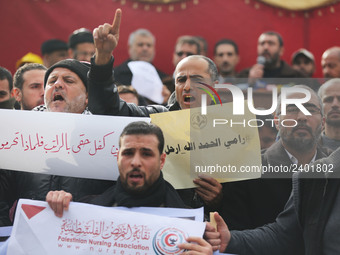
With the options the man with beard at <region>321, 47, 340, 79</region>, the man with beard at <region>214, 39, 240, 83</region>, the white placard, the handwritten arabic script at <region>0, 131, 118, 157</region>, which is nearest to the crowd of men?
the handwritten arabic script at <region>0, 131, 118, 157</region>

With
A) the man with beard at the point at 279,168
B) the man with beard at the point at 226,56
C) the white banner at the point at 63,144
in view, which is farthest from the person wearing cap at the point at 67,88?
the man with beard at the point at 226,56

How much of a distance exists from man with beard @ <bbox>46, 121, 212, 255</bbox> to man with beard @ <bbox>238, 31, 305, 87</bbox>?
3389 mm

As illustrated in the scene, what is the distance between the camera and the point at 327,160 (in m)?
3.90

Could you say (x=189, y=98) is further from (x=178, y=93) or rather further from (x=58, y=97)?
(x=58, y=97)

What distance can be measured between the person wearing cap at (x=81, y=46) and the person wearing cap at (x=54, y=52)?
0.50 meters

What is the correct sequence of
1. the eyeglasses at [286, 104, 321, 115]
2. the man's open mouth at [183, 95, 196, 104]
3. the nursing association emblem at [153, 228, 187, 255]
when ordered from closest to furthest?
the nursing association emblem at [153, 228, 187, 255] < the man's open mouth at [183, 95, 196, 104] < the eyeglasses at [286, 104, 321, 115]

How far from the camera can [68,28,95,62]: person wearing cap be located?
638 cm

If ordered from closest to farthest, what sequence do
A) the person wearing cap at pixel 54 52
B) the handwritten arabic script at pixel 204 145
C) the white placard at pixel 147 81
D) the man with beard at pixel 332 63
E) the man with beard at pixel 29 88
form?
1. the handwritten arabic script at pixel 204 145
2. the man with beard at pixel 29 88
3. the white placard at pixel 147 81
4. the man with beard at pixel 332 63
5. the person wearing cap at pixel 54 52

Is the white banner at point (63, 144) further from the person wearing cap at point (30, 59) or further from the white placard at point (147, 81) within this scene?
the person wearing cap at point (30, 59)

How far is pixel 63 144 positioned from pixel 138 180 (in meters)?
0.79

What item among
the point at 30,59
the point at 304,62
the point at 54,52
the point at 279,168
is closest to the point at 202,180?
the point at 279,168

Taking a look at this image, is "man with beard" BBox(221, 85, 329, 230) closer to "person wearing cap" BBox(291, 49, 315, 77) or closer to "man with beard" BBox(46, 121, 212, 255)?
"man with beard" BBox(46, 121, 212, 255)

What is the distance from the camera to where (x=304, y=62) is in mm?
7855

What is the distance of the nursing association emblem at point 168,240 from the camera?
3.41 meters
